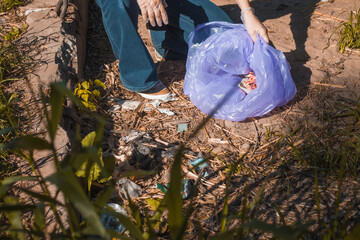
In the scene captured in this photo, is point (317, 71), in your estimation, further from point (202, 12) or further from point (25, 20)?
point (25, 20)

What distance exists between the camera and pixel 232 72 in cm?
251

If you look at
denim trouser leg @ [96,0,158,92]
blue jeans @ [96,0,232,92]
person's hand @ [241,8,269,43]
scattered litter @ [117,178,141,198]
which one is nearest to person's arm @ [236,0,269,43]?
person's hand @ [241,8,269,43]

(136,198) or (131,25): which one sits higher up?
(131,25)

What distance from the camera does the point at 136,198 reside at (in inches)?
67.4

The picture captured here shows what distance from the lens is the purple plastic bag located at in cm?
215

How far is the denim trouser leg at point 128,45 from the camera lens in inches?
90.4

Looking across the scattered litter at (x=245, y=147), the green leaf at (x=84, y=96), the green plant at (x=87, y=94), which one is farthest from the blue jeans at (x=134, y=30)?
the scattered litter at (x=245, y=147)

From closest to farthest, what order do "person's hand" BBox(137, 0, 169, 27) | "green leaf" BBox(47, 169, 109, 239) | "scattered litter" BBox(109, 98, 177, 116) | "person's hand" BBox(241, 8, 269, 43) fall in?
1. "green leaf" BBox(47, 169, 109, 239)
2. "person's hand" BBox(137, 0, 169, 27)
3. "person's hand" BBox(241, 8, 269, 43)
4. "scattered litter" BBox(109, 98, 177, 116)

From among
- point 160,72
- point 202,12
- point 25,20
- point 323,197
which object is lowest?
point 323,197

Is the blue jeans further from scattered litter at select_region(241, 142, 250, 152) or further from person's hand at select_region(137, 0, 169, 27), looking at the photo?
scattered litter at select_region(241, 142, 250, 152)

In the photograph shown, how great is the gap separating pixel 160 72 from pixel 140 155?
1017 mm

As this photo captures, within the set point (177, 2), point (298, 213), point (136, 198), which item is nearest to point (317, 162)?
point (298, 213)

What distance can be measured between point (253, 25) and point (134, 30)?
31.5 inches

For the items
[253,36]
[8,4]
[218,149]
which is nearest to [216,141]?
[218,149]
